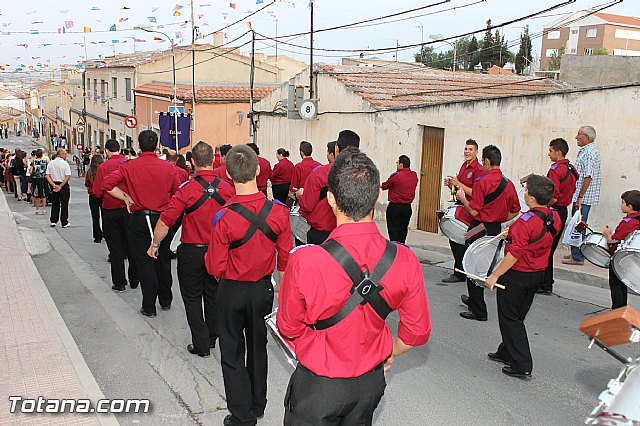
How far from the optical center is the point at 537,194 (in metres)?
5.08

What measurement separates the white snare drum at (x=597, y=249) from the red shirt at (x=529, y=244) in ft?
5.12

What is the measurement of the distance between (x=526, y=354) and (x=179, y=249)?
10.5 feet

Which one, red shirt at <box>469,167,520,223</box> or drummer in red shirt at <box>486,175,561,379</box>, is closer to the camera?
drummer in red shirt at <box>486,175,561,379</box>

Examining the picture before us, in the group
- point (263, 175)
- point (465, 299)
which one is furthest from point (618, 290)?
Result: point (263, 175)

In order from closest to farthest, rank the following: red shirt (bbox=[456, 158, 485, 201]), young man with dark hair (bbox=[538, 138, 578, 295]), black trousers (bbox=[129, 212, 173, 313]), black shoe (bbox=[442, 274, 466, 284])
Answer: black trousers (bbox=[129, 212, 173, 313]) < young man with dark hair (bbox=[538, 138, 578, 295]) < red shirt (bbox=[456, 158, 485, 201]) < black shoe (bbox=[442, 274, 466, 284])

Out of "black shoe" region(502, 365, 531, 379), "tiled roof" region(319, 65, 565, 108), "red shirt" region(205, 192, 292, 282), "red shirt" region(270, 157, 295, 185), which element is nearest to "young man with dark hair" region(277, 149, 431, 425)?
"red shirt" region(205, 192, 292, 282)

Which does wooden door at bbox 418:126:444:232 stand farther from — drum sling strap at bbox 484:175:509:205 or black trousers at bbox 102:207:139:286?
black trousers at bbox 102:207:139:286

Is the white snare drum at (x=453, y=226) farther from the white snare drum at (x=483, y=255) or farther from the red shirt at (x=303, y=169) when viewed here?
the red shirt at (x=303, y=169)

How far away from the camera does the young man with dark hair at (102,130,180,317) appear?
21.0ft

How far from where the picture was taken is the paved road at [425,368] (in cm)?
461

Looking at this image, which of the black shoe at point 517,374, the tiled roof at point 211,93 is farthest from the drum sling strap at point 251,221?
the tiled roof at point 211,93

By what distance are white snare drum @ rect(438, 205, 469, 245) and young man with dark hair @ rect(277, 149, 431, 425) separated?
465cm

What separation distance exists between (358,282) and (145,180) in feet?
14.2

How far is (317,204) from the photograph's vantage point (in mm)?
6820
